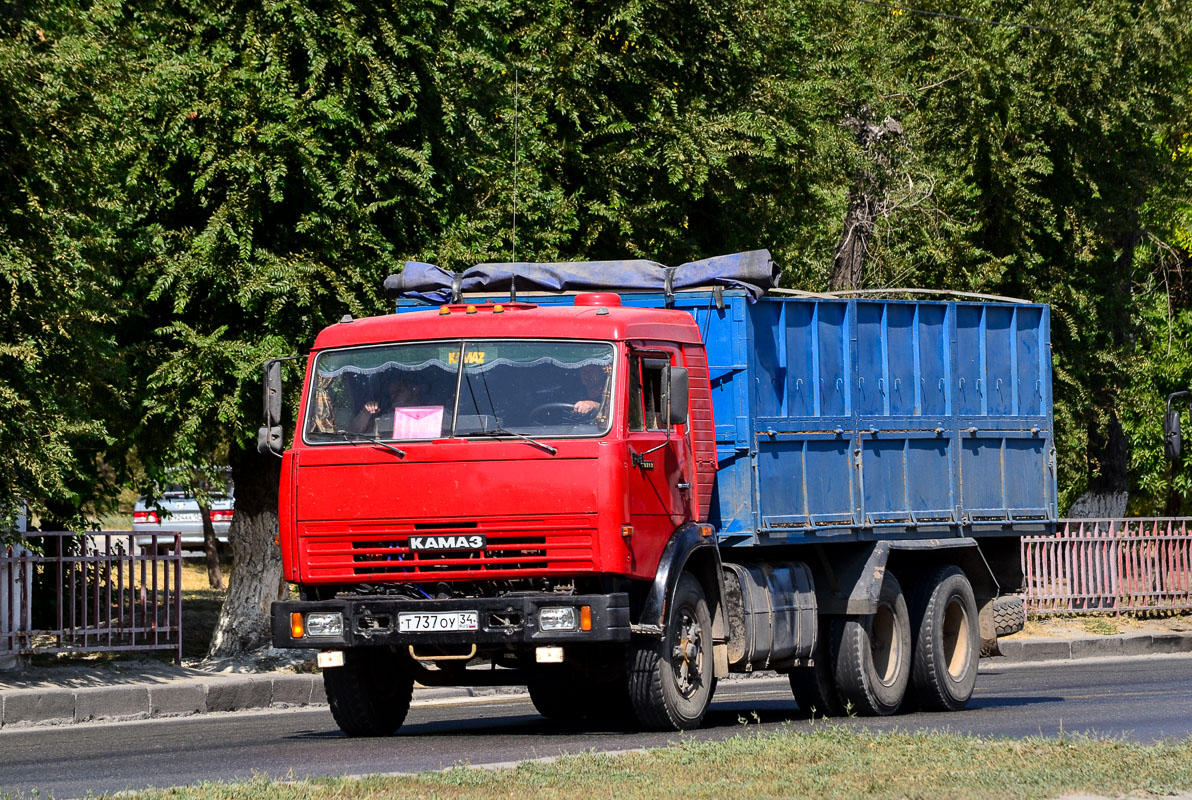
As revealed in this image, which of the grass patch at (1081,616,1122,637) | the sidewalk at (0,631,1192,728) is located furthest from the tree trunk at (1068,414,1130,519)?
the sidewalk at (0,631,1192,728)

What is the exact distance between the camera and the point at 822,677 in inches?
551

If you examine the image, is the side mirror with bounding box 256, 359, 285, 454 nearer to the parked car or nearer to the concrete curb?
the concrete curb

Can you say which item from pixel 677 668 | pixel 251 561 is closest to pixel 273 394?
pixel 677 668

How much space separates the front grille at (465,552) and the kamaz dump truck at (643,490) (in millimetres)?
18

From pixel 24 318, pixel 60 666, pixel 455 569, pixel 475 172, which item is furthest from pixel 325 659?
pixel 475 172

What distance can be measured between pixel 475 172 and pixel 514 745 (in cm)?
980

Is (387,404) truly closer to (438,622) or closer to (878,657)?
(438,622)

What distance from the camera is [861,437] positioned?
45.1 ft

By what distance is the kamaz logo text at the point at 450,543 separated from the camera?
36.1 ft

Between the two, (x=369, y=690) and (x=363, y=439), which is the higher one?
(x=363, y=439)

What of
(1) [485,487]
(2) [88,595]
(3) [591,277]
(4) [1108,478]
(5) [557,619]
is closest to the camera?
(5) [557,619]

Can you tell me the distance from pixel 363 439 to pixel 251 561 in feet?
27.9

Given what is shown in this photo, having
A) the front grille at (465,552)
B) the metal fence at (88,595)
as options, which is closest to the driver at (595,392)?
the front grille at (465,552)

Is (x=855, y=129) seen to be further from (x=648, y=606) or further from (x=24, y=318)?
(x=648, y=606)
